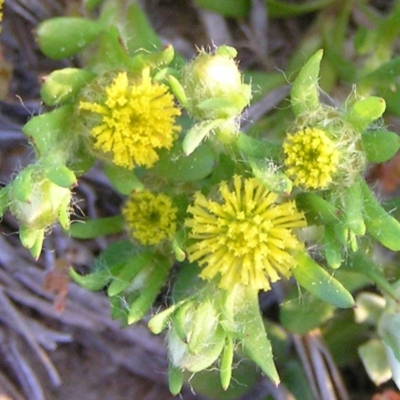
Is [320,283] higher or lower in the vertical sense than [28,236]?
lower

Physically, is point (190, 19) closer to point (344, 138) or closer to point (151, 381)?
point (344, 138)

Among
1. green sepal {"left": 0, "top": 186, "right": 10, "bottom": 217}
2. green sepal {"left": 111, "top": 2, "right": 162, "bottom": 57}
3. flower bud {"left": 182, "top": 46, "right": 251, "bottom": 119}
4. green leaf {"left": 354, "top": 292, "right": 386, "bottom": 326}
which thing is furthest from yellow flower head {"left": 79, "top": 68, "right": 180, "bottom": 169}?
green leaf {"left": 354, "top": 292, "right": 386, "bottom": 326}

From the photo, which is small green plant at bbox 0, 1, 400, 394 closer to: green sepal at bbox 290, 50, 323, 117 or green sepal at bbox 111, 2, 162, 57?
green sepal at bbox 290, 50, 323, 117

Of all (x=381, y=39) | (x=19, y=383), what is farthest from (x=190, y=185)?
(x=19, y=383)

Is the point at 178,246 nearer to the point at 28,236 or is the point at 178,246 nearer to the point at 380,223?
A: the point at 28,236

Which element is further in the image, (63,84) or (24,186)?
(63,84)

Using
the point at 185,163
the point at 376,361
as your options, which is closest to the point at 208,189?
the point at 185,163
